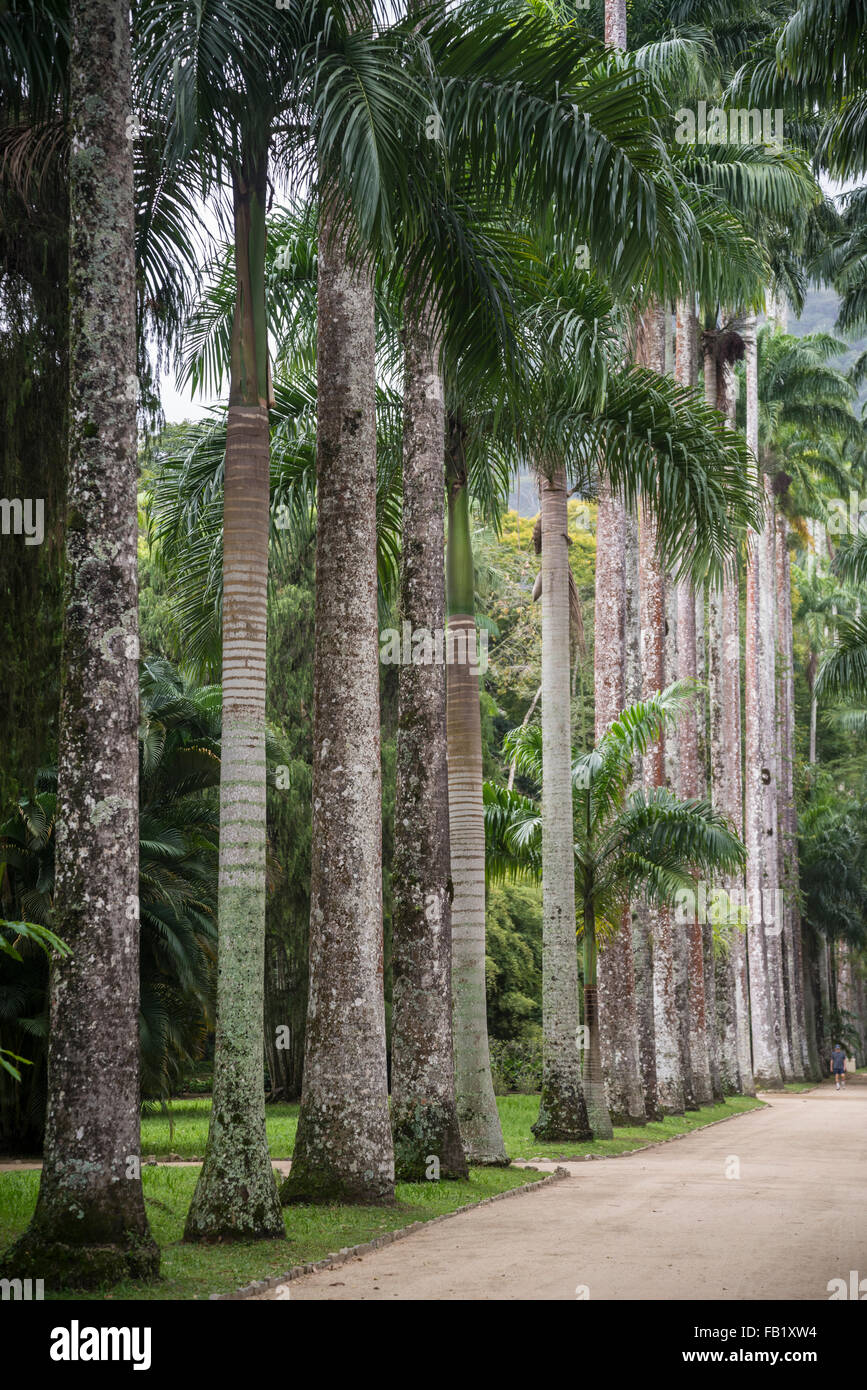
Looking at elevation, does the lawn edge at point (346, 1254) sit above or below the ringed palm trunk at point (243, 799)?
below

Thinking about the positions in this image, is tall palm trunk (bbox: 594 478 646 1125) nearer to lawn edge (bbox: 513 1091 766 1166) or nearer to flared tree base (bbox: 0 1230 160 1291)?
lawn edge (bbox: 513 1091 766 1166)

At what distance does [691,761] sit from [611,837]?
33.4ft

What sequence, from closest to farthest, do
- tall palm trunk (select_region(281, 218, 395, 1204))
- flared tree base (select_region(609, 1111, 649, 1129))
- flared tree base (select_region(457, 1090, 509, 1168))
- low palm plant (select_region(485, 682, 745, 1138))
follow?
1. tall palm trunk (select_region(281, 218, 395, 1204))
2. flared tree base (select_region(457, 1090, 509, 1168))
3. low palm plant (select_region(485, 682, 745, 1138))
4. flared tree base (select_region(609, 1111, 649, 1129))

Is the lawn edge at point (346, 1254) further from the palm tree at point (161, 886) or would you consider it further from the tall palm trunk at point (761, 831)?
the tall palm trunk at point (761, 831)

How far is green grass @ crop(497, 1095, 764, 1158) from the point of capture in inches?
744

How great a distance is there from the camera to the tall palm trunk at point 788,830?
47.8m

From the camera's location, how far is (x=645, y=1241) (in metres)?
10.8

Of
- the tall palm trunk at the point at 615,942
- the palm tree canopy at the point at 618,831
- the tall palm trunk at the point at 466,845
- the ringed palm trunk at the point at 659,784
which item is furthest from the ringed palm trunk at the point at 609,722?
the tall palm trunk at the point at 466,845

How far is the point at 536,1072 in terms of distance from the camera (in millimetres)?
33719

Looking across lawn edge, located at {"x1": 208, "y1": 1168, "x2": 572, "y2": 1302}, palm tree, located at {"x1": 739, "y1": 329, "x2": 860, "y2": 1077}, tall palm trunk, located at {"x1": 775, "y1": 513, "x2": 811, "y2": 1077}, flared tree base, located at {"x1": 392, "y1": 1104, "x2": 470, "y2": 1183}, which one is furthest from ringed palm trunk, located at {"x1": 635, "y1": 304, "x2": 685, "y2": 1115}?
tall palm trunk, located at {"x1": 775, "y1": 513, "x2": 811, "y2": 1077}

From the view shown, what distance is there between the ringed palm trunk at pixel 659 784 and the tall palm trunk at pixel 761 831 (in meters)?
13.2

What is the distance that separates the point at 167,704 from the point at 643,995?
10.1m

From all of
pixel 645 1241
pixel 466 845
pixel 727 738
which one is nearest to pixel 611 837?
pixel 466 845

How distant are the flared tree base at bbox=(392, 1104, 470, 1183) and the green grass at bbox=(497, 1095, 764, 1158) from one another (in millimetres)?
4384
